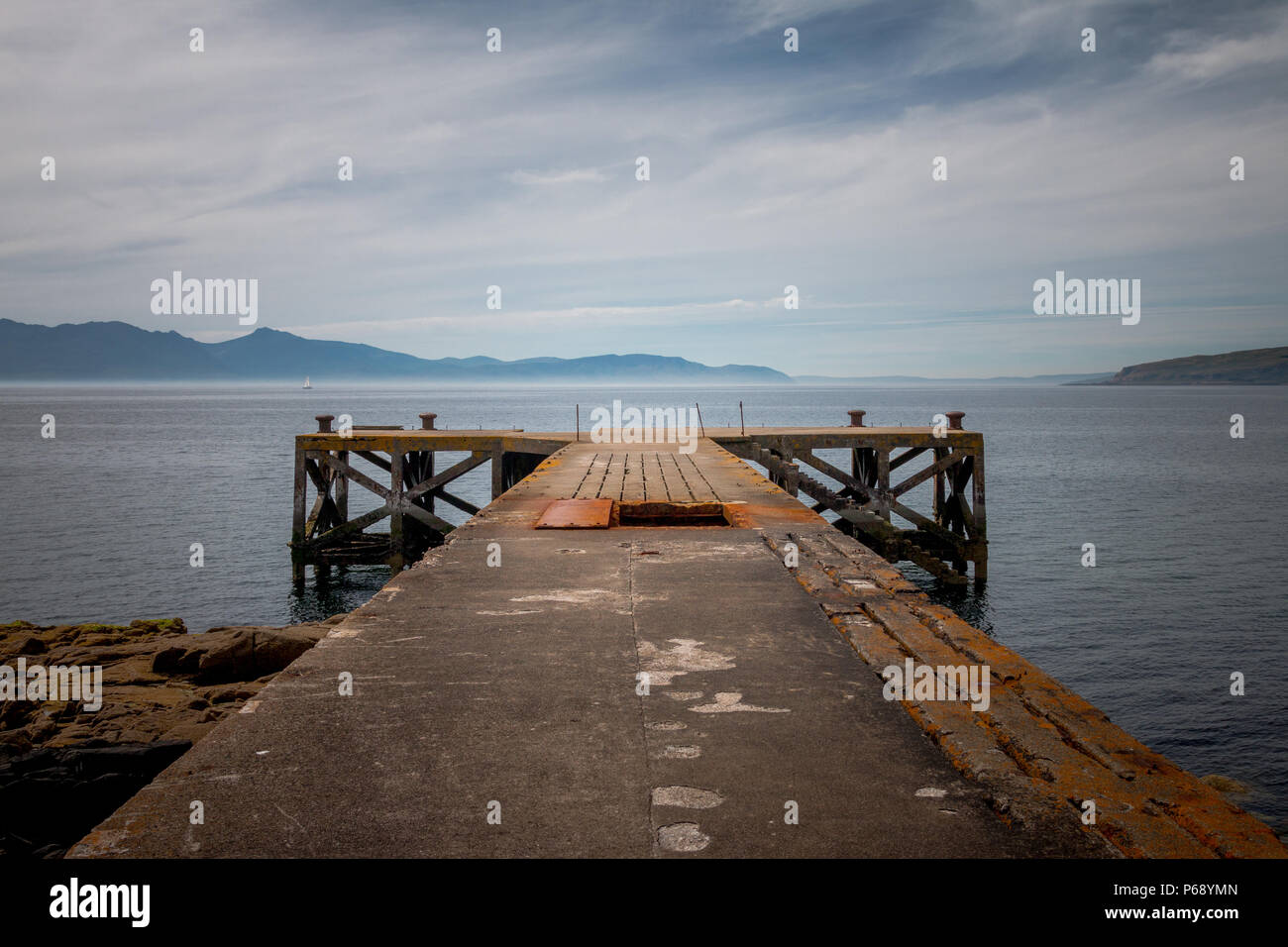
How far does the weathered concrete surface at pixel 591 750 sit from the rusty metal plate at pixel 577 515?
6.84ft

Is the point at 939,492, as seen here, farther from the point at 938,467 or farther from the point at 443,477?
the point at 443,477

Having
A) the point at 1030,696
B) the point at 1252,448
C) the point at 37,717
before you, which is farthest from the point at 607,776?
the point at 1252,448

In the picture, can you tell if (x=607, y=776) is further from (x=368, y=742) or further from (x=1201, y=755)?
(x=1201, y=755)

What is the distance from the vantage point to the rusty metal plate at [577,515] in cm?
738

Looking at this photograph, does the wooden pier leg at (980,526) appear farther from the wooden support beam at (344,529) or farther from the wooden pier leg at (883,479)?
the wooden support beam at (344,529)

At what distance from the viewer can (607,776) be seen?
2824mm

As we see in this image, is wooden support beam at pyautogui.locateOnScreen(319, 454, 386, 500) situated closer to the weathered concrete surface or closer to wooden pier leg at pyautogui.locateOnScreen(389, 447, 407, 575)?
wooden pier leg at pyautogui.locateOnScreen(389, 447, 407, 575)

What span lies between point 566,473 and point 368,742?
829 cm

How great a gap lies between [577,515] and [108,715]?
3.67 m

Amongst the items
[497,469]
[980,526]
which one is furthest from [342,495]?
[980,526]

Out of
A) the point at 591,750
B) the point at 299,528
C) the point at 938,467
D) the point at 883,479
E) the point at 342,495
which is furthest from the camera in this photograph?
the point at 342,495

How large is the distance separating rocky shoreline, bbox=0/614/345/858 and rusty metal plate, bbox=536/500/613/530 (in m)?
2.24

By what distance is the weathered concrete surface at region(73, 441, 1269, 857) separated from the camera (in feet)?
8.09

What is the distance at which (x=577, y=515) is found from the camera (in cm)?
766
